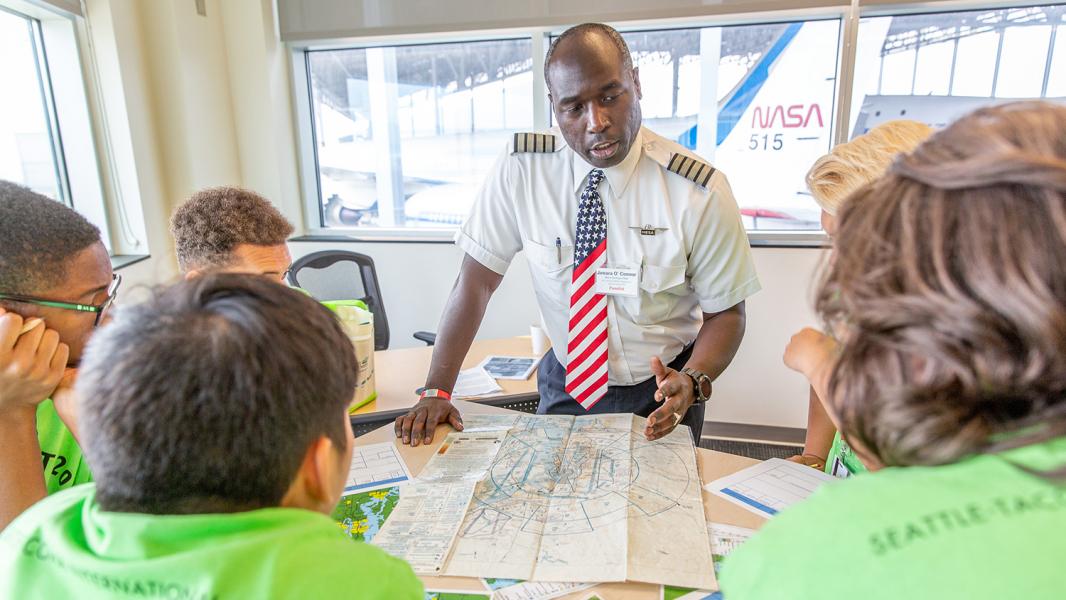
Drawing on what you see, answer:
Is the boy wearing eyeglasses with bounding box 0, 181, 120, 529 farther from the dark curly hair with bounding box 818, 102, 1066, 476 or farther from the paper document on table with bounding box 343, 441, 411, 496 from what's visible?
the dark curly hair with bounding box 818, 102, 1066, 476

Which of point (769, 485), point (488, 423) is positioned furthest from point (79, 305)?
point (769, 485)

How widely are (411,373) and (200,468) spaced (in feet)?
5.34

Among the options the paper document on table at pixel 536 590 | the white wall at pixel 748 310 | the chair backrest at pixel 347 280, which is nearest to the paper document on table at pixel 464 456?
the paper document on table at pixel 536 590

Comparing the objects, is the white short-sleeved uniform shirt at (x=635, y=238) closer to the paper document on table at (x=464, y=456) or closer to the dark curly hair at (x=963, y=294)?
the paper document on table at (x=464, y=456)

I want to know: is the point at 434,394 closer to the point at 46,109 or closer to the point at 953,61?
the point at 46,109

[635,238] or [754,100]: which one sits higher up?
[754,100]

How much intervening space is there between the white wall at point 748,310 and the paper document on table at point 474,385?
4.21 feet

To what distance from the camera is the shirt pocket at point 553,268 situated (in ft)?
5.87

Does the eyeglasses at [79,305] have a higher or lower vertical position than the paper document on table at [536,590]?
higher

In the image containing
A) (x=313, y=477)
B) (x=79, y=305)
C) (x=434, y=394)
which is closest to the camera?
(x=313, y=477)

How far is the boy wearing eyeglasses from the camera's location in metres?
1.02

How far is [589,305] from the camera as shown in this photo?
175cm

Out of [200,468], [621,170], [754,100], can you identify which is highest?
[754,100]

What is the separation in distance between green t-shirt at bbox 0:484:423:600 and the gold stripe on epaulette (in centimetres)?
137
